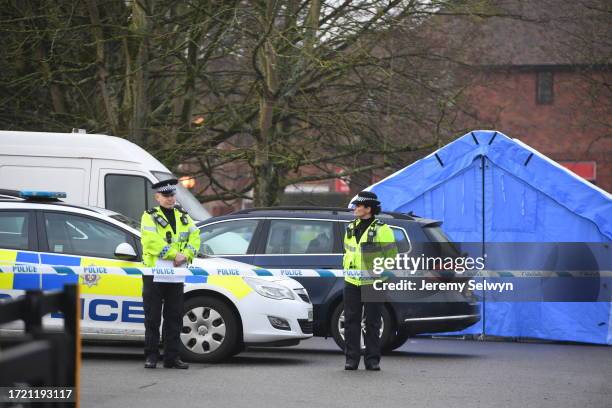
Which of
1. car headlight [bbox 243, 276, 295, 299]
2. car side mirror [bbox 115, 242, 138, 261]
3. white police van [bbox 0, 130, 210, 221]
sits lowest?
car headlight [bbox 243, 276, 295, 299]

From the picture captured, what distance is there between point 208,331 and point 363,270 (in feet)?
5.37

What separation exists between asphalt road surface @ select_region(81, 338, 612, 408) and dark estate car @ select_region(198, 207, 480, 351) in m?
0.39

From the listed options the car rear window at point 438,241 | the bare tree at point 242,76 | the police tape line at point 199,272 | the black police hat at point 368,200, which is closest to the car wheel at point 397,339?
the police tape line at point 199,272

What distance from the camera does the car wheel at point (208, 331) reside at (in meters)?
10.7

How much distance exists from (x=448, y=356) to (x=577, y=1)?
1386 cm

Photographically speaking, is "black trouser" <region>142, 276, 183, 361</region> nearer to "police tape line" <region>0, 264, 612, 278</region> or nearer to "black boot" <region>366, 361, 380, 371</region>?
"police tape line" <region>0, 264, 612, 278</region>

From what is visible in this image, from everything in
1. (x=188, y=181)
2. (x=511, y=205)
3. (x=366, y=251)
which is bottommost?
(x=366, y=251)

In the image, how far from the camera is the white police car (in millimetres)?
10672

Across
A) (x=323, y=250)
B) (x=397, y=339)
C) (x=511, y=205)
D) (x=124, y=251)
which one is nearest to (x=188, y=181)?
(x=511, y=205)

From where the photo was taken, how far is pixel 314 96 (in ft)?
69.6

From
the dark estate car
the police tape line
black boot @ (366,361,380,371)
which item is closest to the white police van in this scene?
the dark estate car

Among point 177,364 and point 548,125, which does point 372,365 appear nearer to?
point 177,364

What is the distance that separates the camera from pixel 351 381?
9.75 m

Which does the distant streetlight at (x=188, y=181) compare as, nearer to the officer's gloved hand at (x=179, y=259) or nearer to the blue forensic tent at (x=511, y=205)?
the blue forensic tent at (x=511, y=205)
